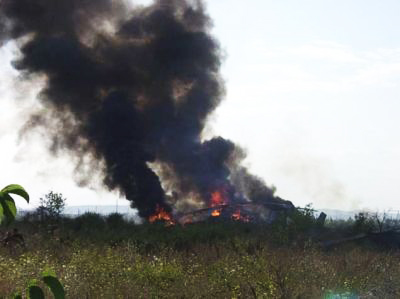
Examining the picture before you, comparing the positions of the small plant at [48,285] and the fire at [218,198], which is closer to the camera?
the small plant at [48,285]

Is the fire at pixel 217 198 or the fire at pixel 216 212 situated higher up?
the fire at pixel 217 198

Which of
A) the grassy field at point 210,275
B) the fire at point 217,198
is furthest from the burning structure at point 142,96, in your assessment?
the grassy field at point 210,275

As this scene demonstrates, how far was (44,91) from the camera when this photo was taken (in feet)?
125

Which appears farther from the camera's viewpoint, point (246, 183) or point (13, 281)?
point (246, 183)

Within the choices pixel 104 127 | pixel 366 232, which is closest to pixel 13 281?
pixel 366 232

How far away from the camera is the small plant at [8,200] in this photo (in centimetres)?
182

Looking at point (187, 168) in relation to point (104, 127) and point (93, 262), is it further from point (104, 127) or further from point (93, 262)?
point (93, 262)

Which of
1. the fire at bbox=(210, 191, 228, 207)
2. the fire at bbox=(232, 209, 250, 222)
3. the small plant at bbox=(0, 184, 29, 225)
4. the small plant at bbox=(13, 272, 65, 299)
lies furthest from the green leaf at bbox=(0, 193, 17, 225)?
the fire at bbox=(210, 191, 228, 207)

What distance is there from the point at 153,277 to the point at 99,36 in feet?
109

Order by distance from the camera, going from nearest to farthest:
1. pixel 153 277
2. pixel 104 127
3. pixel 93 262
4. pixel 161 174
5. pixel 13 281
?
pixel 13 281 → pixel 153 277 → pixel 93 262 → pixel 104 127 → pixel 161 174

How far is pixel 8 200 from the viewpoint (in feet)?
6.06

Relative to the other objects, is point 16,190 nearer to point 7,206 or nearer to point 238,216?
point 7,206

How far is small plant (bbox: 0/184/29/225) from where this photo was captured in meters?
1.82

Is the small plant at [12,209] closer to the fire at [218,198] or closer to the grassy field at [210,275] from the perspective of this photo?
the grassy field at [210,275]
